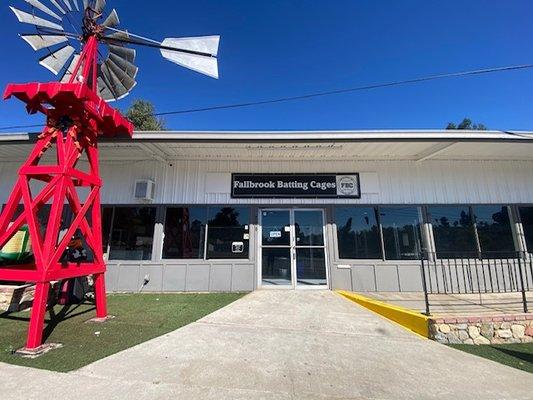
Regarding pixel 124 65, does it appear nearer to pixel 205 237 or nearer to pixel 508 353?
pixel 205 237

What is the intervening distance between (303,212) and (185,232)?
13.1 ft

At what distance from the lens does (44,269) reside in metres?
4.46

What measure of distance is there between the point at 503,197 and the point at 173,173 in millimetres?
11171

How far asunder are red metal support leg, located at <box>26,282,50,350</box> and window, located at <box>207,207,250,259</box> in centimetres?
523

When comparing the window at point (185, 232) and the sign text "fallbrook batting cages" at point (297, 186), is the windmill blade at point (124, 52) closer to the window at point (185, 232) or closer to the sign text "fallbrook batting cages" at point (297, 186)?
the sign text "fallbrook batting cages" at point (297, 186)

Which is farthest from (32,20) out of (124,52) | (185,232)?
(185,232)

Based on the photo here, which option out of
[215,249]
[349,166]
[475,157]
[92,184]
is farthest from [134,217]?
[475,157]

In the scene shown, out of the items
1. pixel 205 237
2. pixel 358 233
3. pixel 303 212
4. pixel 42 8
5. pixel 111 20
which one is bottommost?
pixel 205 237

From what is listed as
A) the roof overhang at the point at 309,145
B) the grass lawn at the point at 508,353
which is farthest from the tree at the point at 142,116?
the grass lawn at the point at 508,353

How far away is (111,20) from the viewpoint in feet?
22.1

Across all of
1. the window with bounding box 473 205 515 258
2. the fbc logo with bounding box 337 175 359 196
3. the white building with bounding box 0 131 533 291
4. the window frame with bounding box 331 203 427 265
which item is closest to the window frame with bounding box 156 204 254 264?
the white building with bounding box 0 131 533 291

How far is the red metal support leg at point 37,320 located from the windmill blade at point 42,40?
549cm

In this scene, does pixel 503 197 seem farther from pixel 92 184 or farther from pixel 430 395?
pixel 92 184

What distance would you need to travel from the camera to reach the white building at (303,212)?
9.19 meters
